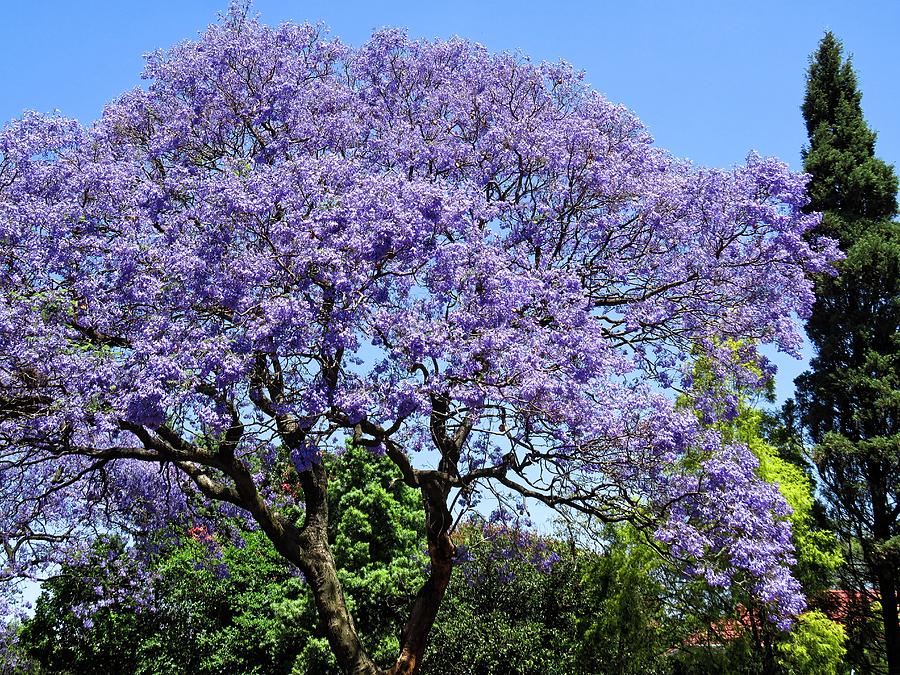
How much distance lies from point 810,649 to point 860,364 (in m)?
8.38

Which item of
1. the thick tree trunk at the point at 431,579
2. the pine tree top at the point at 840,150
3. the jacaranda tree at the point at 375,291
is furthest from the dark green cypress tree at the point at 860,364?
the thick tree trunk at the point at 431,579

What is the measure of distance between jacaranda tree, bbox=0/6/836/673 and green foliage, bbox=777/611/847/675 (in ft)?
20.3

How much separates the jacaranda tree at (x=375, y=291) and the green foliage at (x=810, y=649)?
6173 millimetres

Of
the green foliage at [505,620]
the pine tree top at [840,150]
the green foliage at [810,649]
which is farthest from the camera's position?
the pine tree top at [840,150]

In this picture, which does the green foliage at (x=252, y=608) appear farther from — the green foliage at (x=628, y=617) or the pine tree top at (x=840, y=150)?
the pine tree top at (x=840, y=150)

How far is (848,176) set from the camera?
77.2 feet

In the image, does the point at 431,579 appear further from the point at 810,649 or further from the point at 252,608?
the point at 810,649

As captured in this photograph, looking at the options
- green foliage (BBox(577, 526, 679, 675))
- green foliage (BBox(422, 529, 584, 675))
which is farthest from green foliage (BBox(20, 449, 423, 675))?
green foliage (BBox(577, 526, 679, 675))

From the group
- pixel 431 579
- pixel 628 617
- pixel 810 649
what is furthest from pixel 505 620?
pixel 810 649

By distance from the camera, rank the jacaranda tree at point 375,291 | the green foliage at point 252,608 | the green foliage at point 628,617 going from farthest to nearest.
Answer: the green foliage at point 252,608, the green foliage at point 628,617, the jacaranda tree at point 375,291

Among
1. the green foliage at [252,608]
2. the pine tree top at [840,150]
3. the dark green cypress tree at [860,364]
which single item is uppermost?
the pine tree top at [840,150]

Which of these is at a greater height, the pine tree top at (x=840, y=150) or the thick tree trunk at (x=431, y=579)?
the pine tree top at (x=840, y=150)

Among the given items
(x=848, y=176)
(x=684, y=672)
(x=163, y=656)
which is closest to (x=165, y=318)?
(x=163, y=656)

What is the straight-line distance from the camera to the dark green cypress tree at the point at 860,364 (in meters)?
20.7
